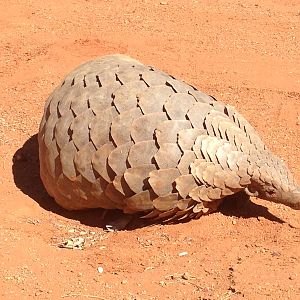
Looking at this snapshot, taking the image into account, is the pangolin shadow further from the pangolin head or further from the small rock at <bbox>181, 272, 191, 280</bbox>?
the small rock at <bbox>181, 272, 191, 280</bbox>

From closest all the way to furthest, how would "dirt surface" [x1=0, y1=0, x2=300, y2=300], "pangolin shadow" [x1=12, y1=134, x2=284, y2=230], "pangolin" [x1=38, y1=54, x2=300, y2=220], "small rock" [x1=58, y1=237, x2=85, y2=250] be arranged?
"dirt surface" [x1=0, y1=0, x2=300, y2=300] < "pangolin" [x1=38, y1=54, x2=300, y2=220] < "small rock" [x1=58, y1=237, x2=85, y2=250] < "pangolin shadow" [x1=12, y1=134, x2=284, y2=230]

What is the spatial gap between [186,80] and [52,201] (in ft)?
8.33

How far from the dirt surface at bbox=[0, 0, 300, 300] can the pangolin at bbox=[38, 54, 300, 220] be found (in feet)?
0.92

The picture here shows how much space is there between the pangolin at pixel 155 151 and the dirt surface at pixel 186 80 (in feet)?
0.92

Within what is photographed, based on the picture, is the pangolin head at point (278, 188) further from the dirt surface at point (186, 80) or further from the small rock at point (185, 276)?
the small rock at point (185, 276)

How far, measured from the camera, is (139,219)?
17.8 feet

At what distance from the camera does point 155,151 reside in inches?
195

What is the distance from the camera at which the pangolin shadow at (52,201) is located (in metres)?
5.41

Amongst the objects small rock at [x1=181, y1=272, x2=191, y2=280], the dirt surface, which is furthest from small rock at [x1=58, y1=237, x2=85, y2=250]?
small rock at [x1=181, y1=272, x2=191, y2=280]

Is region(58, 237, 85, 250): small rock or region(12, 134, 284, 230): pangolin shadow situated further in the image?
region(12, 134, 284, 230): pangolin shadow

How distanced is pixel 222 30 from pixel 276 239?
4.55 meters

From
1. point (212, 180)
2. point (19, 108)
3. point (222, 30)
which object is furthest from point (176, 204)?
point (222, 30)

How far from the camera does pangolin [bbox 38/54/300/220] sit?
4.94 m

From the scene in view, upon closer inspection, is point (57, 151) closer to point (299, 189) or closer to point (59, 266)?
point (59, 266)
